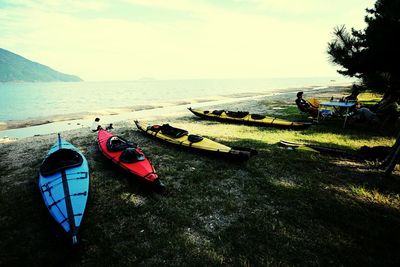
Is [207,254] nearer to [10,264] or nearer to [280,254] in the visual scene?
[280,254]

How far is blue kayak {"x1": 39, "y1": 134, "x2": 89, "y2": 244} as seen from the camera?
529cm

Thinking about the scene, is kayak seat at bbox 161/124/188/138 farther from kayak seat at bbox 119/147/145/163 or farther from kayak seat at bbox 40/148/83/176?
kayak seat at bbox 40/148/83/176

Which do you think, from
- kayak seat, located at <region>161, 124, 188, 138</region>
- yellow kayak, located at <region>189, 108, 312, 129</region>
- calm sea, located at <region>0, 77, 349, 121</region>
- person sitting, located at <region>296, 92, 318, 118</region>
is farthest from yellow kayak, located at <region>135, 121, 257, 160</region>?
calm sea, located at <region>0, 77, 349, 121</region>

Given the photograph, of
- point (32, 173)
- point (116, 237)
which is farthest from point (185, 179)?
point (32, 173)

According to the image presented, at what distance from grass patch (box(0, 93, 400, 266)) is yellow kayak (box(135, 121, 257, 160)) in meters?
0.43

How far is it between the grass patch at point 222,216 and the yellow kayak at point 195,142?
0.43 metres

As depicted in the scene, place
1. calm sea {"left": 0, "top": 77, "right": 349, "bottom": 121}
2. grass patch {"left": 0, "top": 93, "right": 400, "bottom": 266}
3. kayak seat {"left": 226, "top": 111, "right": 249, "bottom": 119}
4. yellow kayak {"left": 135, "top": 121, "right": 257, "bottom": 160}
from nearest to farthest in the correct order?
1. grass patch {"left": 0, "top": 93, "right": 400, "bottom": 266}
2. yellow kayak {"left": 135, "top": 121, "right": 257, "bottom": 160}
3. kayak seat {"left": 226, "top": 111, "right": 249, "bottom": 119}
4. calm sea {"left": 0, "top": 77, "right": 349, "bottom": 121}

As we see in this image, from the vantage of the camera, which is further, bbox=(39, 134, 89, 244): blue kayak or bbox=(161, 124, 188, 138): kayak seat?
bbox=(161, 124, 188, 138): kayak seat

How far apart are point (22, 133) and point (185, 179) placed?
1902cm

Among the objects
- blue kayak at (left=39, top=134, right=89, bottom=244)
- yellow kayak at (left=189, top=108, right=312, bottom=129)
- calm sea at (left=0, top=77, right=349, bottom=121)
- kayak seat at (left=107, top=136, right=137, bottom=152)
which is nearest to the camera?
blue kayak at (left=39, top=134, right=89, bottom=244)

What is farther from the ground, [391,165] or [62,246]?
[391,165]

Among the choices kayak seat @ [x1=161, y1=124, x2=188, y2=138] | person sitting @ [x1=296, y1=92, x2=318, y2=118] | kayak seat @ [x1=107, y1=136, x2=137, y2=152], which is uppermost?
person sitting @ [x1=296, y1=92, x2=318, y2=118]

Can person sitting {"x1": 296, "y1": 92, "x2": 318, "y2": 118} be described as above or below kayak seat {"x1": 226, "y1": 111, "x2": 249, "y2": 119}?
above

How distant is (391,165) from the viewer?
7.57m
